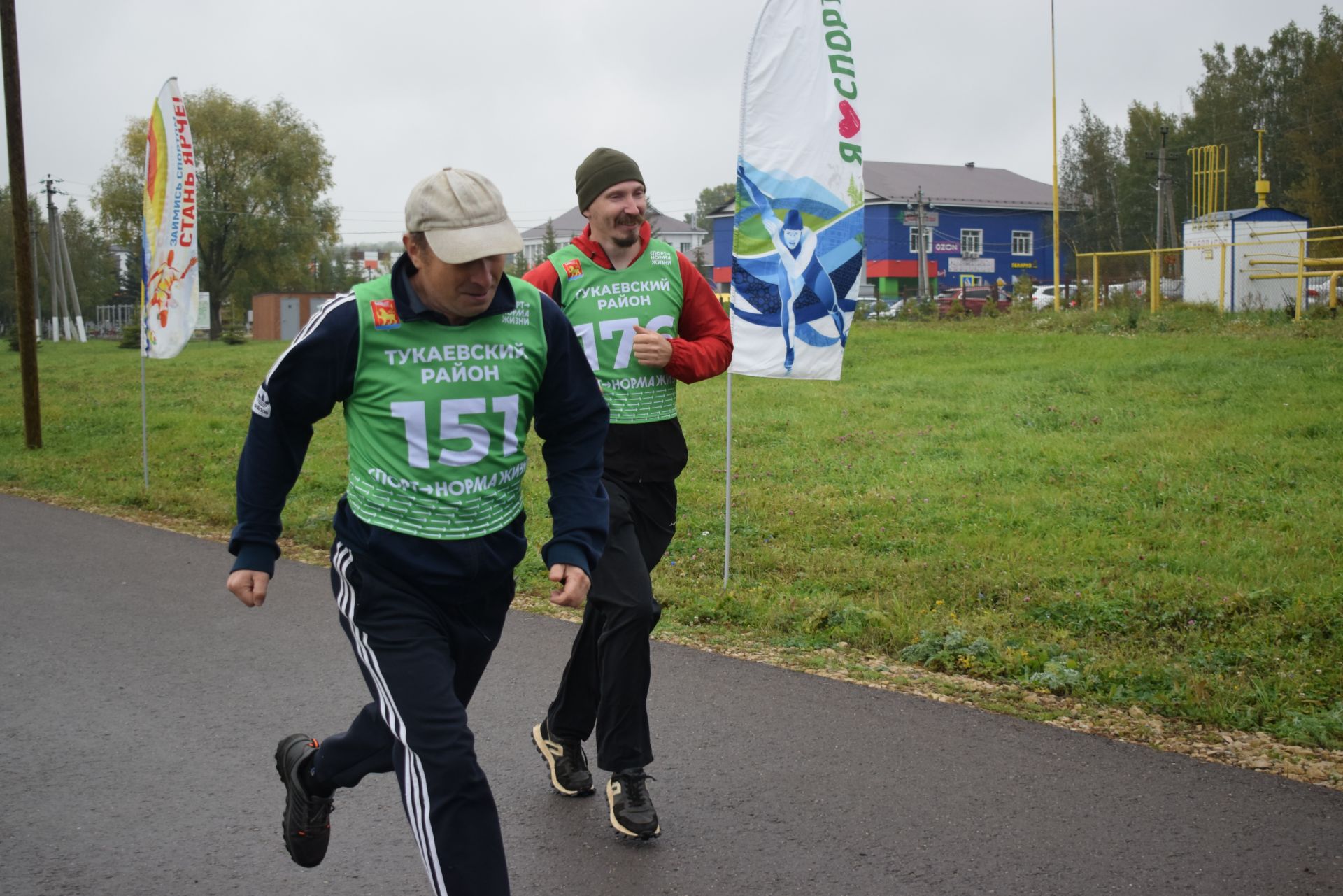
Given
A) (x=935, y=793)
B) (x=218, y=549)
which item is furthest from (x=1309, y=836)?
(x=218, y=549)

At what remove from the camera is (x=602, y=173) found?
435 centimetres

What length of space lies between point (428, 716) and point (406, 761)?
13 centimetres

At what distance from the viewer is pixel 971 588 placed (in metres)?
7.28

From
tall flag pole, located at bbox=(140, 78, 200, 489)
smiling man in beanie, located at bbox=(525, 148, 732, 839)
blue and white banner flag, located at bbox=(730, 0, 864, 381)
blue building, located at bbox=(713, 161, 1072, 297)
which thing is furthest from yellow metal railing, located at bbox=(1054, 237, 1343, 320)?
blue building, located at bbox=(713, 161, 1072, 297)

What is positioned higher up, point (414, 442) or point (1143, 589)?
point (414, 442)

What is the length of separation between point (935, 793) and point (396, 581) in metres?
2.16

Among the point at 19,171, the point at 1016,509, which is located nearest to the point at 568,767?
the point at 1016,509

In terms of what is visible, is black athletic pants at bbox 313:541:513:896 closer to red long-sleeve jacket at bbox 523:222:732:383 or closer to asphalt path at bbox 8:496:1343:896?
asphalt path at bbox 8:496:1343:896

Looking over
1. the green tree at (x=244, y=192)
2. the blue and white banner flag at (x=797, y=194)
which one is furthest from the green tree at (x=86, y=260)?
the blue and white banner flag at (x=797, y=194)

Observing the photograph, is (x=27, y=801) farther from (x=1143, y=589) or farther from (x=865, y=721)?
(x=1143, y=589)

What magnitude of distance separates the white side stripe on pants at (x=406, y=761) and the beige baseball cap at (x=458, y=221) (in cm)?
84

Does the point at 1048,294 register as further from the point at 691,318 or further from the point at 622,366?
the point at 622,366

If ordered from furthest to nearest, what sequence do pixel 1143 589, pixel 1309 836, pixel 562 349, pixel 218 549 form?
pixel 218 549 < pixel 1143 589 < pixel 1309 836 < pixel 562 349

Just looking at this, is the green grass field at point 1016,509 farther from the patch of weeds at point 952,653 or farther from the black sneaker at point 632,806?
the black sneaker at point 632,806
